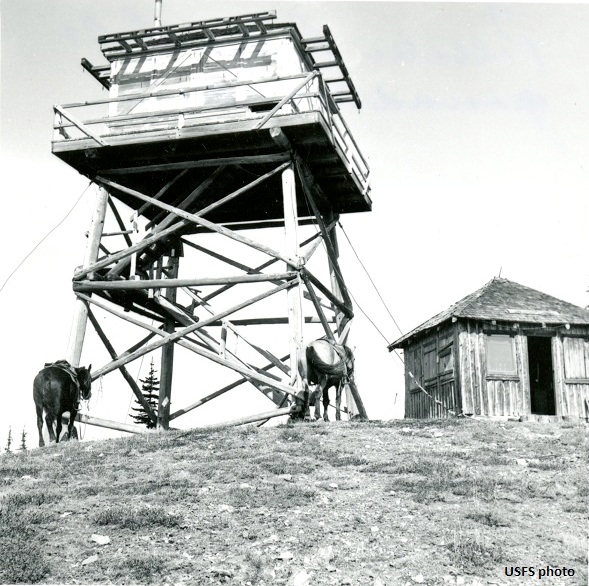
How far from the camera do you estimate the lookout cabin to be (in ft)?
52.6

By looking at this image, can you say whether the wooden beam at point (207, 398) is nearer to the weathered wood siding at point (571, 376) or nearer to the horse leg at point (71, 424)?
the horse leg at point (71, 424)

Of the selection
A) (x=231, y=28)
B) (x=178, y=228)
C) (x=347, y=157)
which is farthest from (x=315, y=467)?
(x=231, y=28)

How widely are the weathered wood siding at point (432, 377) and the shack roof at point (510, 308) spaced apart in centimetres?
49

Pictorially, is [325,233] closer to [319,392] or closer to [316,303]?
[316,303]

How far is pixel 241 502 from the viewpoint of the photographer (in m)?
8.76

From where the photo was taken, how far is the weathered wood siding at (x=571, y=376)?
810 inches

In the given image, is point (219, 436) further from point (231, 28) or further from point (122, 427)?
point (231, 28)

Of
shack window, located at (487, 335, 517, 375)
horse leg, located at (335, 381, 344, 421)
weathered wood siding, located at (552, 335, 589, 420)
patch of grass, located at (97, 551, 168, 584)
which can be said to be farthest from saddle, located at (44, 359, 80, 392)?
weathered wood siding, located at (552, 335, 589, 420)

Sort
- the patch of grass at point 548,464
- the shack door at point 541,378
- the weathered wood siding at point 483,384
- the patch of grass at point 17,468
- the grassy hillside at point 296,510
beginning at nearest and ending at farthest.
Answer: the grassy hillside at point 296,510 → the patch of grass at point 17,468 → the patch of grass at point 548,464 → the weathered wood siding at point 483,384 → the shack door at point 541,378

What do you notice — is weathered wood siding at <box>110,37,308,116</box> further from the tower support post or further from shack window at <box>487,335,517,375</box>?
shack window at <box>487,335,517,375</box>

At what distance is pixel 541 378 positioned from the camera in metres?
26.3

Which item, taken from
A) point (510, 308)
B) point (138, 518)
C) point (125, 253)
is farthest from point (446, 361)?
point (138, 518)

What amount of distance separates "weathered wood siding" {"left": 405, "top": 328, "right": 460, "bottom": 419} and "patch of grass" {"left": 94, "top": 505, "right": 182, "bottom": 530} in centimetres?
1331

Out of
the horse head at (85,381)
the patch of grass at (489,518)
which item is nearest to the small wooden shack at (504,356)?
the horse head at (85,381)
